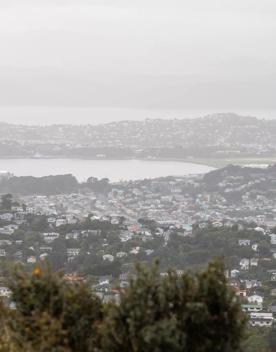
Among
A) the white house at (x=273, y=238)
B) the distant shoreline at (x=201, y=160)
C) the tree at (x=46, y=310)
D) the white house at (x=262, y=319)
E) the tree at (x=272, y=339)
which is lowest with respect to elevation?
the white house at (x=262, y=319)

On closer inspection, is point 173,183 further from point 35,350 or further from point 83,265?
point 35,350

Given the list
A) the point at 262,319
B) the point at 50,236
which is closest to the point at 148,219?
the point at 50,236

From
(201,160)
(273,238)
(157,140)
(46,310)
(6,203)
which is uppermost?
(157,140)

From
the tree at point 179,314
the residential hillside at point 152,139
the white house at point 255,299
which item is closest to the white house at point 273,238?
the white house at point 255,299

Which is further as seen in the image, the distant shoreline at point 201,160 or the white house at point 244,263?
the distant shoreline at point 201,160

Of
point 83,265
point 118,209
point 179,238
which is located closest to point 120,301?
point 83,265

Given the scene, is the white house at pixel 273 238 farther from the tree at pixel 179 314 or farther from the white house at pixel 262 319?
the tree at pixel 179 314

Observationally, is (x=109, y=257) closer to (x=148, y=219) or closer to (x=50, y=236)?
(x=50, y=236)

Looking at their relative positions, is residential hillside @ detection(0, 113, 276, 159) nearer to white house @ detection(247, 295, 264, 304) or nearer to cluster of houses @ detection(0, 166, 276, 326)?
cluster of houses @ detection(0, 166, 276, 326)

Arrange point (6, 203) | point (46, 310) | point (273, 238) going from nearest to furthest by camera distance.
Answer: point (46, 310)
point (273, 238)
point (6, 203)
